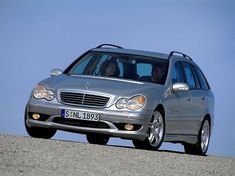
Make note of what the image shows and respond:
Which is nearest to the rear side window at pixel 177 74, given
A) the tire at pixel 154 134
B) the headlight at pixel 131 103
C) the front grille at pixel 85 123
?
the tire at pixel 154 134

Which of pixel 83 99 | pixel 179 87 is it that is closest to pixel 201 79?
pixel 179 87

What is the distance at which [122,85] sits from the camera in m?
14.4

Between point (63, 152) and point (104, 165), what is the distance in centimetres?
117

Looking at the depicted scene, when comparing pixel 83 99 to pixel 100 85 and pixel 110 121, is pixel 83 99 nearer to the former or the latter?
pixel 100 85

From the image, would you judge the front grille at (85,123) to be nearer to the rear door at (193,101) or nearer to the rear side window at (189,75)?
the rear door at (193,101)

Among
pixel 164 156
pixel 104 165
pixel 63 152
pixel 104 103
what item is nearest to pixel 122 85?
pixel 104 103

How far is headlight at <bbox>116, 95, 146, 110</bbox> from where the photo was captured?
45.6 ft

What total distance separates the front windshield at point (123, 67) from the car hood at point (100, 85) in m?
0.37

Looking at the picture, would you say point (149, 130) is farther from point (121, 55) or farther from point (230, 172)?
point (230, 172)

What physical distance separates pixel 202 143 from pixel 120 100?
3.49 m

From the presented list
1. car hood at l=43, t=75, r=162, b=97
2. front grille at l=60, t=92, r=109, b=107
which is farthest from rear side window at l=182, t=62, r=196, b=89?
front grille at l=60, t=92, r=109, b=107

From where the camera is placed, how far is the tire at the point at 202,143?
1669 cm

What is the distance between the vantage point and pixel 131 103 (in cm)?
1393

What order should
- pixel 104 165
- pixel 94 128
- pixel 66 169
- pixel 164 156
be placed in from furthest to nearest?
1. pixel 94 128
2. pixel 164 156
3. pixel 104 165
4. pixel 66 169
